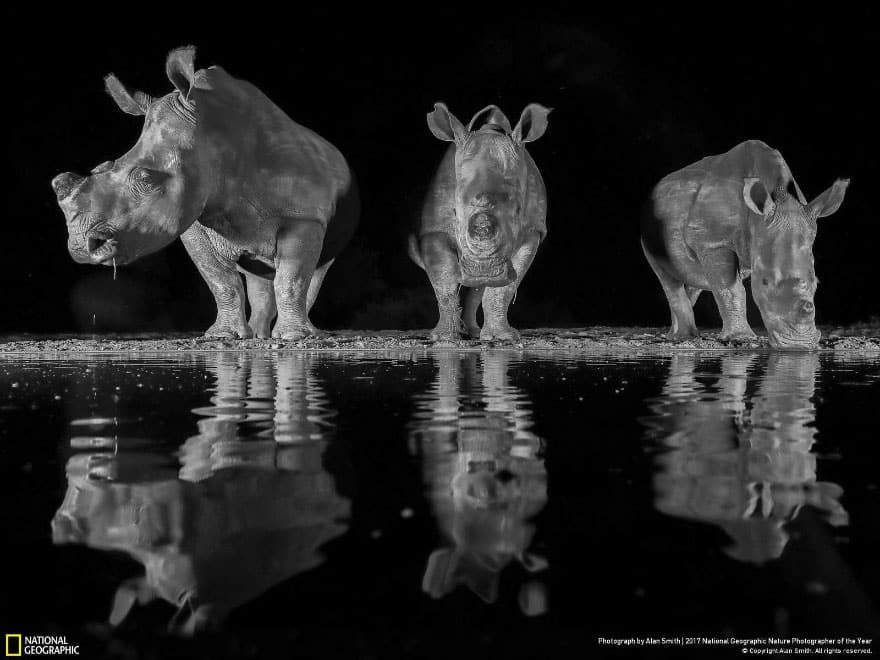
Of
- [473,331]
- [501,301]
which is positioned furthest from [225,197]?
[473,331]

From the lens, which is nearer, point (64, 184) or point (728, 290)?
point (64, 184)

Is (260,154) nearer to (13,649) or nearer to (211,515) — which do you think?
(211,515)

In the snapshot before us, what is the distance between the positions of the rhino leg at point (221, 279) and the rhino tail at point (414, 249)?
1.19 m

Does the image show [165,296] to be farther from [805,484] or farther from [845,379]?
[805,484]

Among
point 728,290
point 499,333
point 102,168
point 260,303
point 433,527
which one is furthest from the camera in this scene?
point 260,303

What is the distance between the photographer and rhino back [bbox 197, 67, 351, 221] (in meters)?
5.51

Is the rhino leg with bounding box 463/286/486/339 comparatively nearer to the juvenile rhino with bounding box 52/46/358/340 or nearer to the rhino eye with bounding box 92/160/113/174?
the juvenile rhino with bounding box 52/46/358/340

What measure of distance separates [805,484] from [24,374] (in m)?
3.06

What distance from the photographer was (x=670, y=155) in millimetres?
8250

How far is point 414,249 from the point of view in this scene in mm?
6512

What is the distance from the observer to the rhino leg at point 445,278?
5984 millimetres

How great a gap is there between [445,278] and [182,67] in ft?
6.64

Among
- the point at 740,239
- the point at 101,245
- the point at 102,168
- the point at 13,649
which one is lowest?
the point at 13,649

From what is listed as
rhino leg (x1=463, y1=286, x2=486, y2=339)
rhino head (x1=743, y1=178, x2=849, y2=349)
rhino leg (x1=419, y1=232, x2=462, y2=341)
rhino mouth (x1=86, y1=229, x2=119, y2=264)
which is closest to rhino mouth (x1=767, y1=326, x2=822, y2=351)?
rhino head (x1=743, y1=178, x2=849, y2=349)
